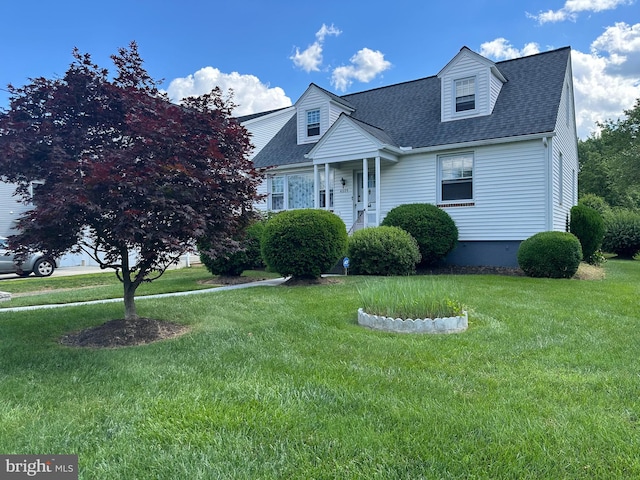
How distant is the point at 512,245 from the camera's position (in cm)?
1259

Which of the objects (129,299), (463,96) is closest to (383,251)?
(463,96)

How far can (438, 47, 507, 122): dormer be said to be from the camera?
1337 centimetres

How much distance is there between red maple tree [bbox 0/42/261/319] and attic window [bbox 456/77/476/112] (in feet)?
35.4

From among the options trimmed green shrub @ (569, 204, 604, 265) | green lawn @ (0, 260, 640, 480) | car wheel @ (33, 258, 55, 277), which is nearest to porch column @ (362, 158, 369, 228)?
trimmed green shrub @ (569, 204, 604, 265)

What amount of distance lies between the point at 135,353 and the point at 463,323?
4.00m

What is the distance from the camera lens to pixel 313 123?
1712 centimetres

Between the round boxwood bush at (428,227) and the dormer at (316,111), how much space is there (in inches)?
227

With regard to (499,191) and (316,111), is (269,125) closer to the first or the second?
(316,111)

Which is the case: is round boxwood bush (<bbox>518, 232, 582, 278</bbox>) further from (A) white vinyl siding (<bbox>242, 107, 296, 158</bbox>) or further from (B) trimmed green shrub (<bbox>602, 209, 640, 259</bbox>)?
(A) white vinyl siding (<bbox>242, 107, 296, 158</bbox>)

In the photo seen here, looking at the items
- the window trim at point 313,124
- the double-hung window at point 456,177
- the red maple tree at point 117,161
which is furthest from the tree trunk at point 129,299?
the window trim at point 313,124

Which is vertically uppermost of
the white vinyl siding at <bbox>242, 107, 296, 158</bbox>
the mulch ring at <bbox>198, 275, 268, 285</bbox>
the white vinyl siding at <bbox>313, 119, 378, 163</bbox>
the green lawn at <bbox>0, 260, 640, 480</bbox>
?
the white vinyl siding at <bbox>242, 107, 296, 158</bbox>

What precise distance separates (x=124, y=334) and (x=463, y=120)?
12281mm
